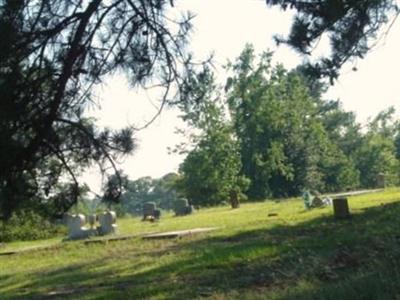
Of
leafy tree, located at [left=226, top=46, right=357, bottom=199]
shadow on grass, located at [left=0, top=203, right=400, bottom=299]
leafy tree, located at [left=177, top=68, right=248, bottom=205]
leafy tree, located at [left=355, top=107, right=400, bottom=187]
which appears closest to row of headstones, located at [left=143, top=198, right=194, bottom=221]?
leafy tree, located at [left=177, top=68, right=248, bottom=205]

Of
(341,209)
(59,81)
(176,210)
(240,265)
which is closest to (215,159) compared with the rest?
(176,210)

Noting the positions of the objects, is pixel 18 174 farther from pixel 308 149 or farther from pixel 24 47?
pixel 308 149

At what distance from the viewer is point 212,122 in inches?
1954

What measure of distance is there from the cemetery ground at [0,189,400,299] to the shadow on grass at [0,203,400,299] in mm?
16

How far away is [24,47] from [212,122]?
43121 mm

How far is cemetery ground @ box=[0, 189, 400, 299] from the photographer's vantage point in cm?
749

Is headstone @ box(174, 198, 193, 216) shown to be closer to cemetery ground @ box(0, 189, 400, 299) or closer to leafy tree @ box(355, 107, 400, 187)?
cemetery ground @ box(0, 189, 400, 299)

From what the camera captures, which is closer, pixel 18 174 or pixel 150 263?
pixel 18 174

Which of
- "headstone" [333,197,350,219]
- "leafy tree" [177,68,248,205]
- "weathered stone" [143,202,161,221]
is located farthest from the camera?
"leafy tree" [177,68,248,205]

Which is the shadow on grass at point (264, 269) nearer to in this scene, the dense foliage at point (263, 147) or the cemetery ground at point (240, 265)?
the cemetery ground at point (240, 265)

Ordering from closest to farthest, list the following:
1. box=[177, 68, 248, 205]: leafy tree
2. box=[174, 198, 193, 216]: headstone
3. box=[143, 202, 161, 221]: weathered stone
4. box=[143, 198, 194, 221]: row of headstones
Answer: box=[143, 202, 161, 221]: weathered stone
box=[143, 198, 194, 221]: row of headstones
box=[174, 198, 193, 216]: headstone
box=[177, 68, 248, 205]: leafy tree

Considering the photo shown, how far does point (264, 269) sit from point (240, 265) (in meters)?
1.00

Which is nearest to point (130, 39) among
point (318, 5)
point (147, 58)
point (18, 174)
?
point (147, 58)

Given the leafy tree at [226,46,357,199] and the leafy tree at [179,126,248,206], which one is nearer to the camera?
the leafy tree at [179,126,248,206]
